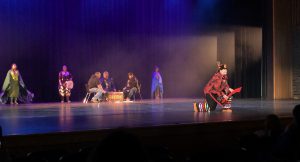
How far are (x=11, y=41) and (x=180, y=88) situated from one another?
24.0 ft

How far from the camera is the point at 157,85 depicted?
15883mm

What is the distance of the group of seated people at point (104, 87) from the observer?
13953 millimetres

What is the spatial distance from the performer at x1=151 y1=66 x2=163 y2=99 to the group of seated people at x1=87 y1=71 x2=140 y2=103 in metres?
0.97

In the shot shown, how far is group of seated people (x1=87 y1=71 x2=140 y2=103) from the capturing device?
14.0 metres

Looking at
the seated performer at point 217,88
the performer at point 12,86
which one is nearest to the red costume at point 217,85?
the seated performer at point 217,88

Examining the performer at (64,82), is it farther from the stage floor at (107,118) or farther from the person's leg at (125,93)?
the stage floor at (107,118)

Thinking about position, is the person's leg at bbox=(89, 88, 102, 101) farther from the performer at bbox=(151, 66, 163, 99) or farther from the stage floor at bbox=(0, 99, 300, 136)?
the stage floor at bbox=(0, 99, 300, 136)

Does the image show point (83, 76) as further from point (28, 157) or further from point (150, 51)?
point (28, 157)

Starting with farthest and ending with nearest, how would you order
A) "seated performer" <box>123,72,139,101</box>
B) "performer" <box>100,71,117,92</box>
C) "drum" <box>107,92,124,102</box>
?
"seated performer" <box>123,72,139,101</box>
"performer" <box>100,71,117,92</box>
"drum" <box>107,92,124,102</box>

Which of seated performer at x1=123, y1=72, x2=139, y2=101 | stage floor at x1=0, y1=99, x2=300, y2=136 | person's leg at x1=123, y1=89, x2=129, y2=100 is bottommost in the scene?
stage floor at x1=0, y1=99, x2=300, y2=136

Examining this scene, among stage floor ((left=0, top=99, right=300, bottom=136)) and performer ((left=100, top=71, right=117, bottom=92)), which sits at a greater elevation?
performer ((left=100, top=71, right=117, bottom=92))

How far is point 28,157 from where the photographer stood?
9.94ft

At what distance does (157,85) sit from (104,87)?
88.7 inches

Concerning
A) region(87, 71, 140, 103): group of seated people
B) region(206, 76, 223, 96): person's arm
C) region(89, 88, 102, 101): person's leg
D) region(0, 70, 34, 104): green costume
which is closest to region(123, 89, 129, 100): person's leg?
region(87, 71, 140, 103): group of seated people
